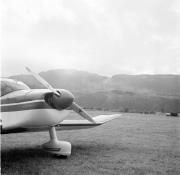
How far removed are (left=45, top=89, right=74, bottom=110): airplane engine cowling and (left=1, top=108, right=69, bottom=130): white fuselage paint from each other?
184 mm

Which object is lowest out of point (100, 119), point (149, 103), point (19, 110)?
point (149, 103)

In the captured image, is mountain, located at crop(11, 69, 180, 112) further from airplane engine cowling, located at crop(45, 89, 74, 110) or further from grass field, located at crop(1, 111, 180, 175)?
airplane engine cowling, located at crop(45, 89, 74, 110)

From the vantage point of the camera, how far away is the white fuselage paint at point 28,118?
6422 millimetres

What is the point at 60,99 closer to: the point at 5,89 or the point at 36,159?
the point at 5,89

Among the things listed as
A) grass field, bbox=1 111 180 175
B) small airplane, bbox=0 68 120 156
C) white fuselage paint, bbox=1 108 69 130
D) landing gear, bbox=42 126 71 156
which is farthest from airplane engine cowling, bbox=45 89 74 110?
landing gear, bbox=42 126 71 156

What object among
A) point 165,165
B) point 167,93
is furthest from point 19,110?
point 167,93

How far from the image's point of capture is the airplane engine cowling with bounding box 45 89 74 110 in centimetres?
638

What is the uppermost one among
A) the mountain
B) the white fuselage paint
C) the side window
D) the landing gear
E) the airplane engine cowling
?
the side window

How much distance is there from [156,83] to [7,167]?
150 metres

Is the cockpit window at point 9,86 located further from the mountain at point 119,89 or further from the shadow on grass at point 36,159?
the mountain at point 119,89

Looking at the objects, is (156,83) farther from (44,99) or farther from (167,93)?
(44,99)

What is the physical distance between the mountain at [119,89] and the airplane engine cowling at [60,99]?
312 ft

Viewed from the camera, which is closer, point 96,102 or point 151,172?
point 151,172

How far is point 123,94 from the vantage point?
12762cm
